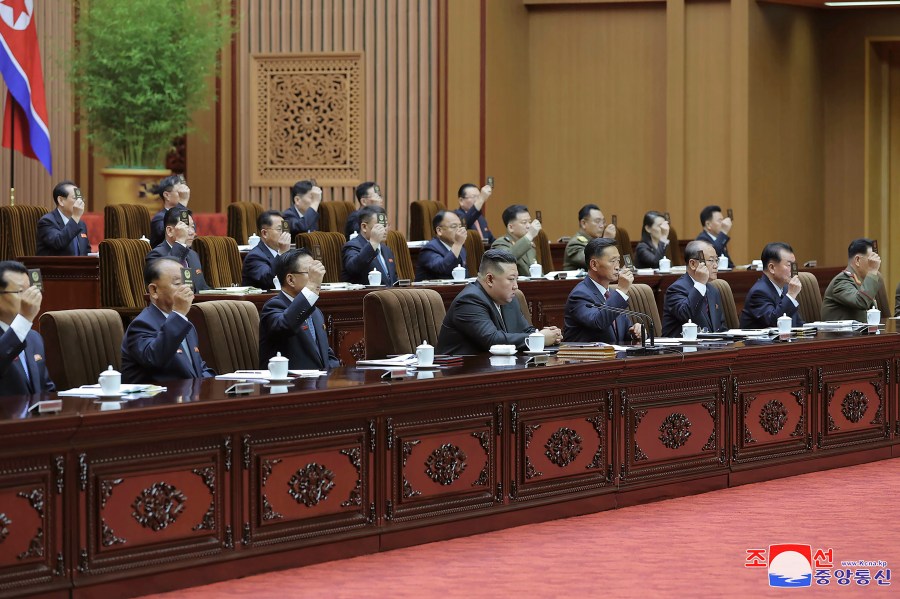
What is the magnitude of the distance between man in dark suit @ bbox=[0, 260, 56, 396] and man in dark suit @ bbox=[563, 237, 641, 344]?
2.71 metres

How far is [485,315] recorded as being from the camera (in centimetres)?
641

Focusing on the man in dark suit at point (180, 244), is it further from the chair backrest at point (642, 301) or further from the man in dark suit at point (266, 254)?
the chair backrest at point (642, 301)

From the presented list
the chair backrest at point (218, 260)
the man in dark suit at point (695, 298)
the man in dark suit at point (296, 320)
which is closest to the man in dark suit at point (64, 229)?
the chair backrest at point (218, 260)

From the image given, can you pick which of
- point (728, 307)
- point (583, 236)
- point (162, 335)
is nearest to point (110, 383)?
point (162, 335)

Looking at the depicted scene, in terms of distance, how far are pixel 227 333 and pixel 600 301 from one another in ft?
6.01

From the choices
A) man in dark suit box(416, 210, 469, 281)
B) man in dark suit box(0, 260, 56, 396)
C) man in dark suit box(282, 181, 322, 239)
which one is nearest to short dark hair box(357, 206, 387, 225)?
man in dark suit box(416, 210, 469, 281)

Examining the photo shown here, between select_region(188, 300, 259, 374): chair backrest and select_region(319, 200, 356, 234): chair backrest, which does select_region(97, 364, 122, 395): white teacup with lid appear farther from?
select_region(319, 200, 356, 234): chair backrest

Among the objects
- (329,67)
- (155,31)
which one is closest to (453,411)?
(155,31)

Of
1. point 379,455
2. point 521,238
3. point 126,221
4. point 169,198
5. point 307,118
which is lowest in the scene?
point 379,455

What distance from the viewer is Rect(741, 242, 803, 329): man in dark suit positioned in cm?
789

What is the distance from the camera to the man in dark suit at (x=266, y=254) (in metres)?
8.54

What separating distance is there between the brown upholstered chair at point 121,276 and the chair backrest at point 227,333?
2095mm

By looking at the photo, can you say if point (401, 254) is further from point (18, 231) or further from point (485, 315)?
point (485, 315)

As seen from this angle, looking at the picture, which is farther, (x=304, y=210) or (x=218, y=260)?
(x=304, y=210)
